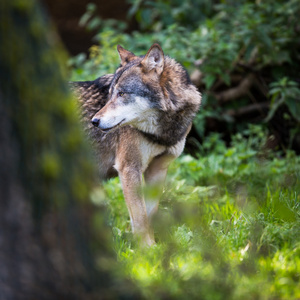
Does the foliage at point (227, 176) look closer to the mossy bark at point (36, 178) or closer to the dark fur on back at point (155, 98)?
the mossy bark at point (36, 178)

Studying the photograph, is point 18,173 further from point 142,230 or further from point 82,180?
point 142,230

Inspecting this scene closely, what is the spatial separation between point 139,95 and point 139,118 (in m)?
0.22

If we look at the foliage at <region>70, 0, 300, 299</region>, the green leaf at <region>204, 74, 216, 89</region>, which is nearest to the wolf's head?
the foliage at <region>70, 0, 300, 299</region>

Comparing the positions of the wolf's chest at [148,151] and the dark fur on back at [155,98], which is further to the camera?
the wolf's chest at [148,151]

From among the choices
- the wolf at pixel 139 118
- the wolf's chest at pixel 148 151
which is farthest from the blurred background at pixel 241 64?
the wolf's chest at pixel 148 151

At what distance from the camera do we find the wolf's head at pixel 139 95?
3.95m

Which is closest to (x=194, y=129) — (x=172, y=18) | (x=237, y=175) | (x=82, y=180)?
(x=237, y=175)

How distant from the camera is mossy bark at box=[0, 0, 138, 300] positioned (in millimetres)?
1538

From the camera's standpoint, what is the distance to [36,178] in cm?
155

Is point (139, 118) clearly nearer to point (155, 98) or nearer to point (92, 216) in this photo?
Answer: point (155, 98)

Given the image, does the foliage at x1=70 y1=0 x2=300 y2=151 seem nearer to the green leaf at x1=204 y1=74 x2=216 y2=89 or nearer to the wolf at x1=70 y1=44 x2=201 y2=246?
the green leaf at x1=204 y1=74 x2=216 y2=89

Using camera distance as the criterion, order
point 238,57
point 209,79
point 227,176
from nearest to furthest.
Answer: point 227,176 → point 209,79 → point 238,57

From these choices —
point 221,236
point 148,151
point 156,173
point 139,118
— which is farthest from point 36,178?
point 156,173

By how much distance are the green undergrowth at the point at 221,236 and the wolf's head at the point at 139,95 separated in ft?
2.92
